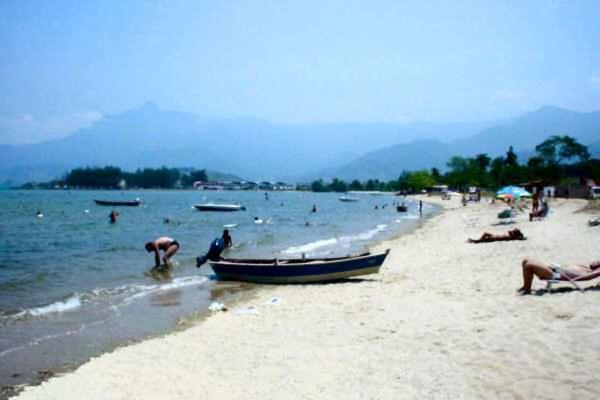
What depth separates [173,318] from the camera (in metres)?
13.3

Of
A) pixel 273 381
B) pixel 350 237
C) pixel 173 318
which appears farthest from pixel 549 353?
pixel 350 237

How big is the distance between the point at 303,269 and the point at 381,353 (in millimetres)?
9019

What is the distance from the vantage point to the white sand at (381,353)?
266 inches

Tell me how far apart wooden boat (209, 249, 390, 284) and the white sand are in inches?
116

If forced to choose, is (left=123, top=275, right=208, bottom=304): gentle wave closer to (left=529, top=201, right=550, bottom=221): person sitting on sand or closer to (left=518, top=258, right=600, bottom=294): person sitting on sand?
(left=518, top=258, right=600, bottom=294): person sitting on sand

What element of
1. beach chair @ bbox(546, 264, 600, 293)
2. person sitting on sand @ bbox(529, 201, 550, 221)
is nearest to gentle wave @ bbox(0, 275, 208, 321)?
beach chair @ bbox(546, 264, 600, 293)

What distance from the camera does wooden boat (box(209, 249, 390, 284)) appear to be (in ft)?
55.2

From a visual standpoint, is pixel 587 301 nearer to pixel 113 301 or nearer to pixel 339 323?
pixel 339 323

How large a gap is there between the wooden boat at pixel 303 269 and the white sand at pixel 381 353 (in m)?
2.94

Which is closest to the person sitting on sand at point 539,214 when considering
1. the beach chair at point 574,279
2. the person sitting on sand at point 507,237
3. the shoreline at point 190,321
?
the person sitting on sand at point 507,237

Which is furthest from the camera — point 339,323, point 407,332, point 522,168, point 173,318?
point 522,168

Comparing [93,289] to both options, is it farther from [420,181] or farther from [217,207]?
[420,181]

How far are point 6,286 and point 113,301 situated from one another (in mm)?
5706

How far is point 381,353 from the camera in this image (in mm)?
8250
